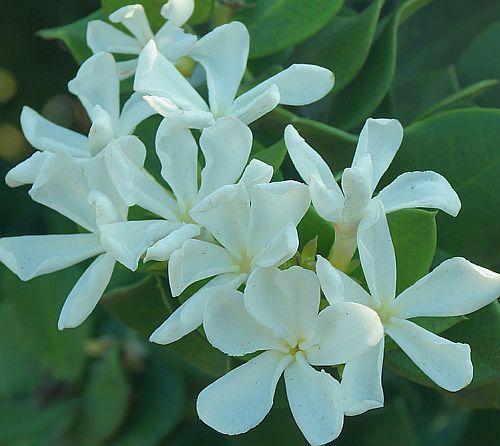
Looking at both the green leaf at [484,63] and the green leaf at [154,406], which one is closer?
the green leaf at [484,63]

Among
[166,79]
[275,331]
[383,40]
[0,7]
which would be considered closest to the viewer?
[275,331]

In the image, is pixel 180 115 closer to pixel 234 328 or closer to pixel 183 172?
pixel 183 172

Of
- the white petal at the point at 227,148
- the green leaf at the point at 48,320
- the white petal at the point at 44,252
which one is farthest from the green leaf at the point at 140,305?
the green leaf at the point at 48,320

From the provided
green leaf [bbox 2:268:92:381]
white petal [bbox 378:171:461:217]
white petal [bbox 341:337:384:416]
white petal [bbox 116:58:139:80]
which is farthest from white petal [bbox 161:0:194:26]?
green leaf [bbox 2:268:92:381]

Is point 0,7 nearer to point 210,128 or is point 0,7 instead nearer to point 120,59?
point 120,59

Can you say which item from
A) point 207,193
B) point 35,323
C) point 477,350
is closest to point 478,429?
point 477,350

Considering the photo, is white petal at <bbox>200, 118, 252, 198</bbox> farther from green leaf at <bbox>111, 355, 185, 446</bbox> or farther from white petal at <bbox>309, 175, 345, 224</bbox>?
green leaf at <bbox>111, 355, 185, 446</bbox>

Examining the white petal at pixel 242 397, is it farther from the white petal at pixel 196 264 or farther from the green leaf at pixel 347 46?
the green leaf at pixel 347 46
